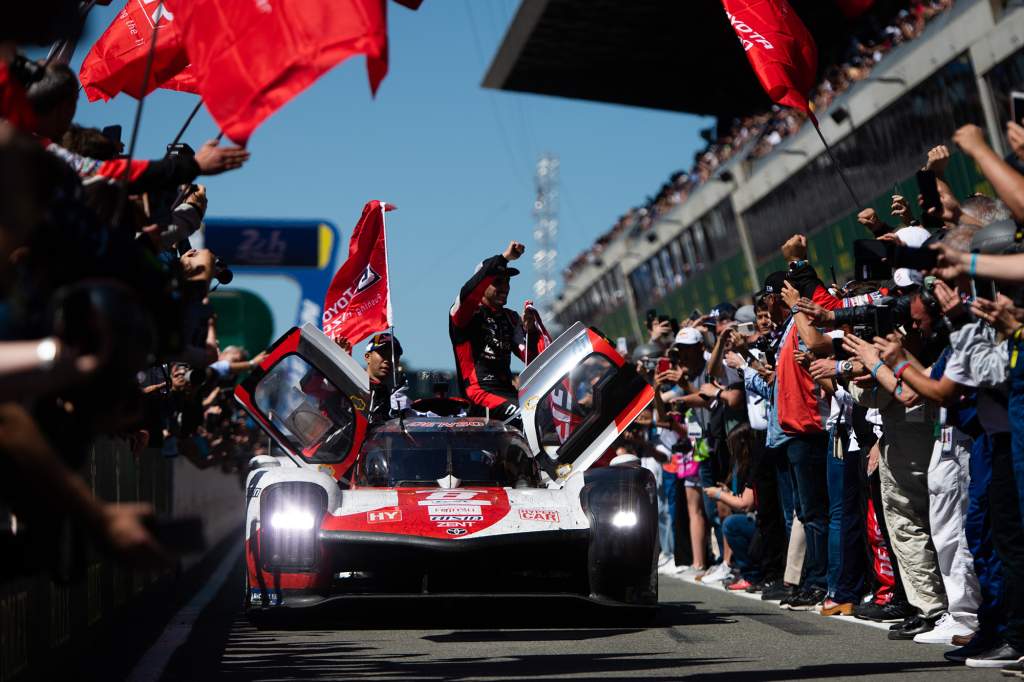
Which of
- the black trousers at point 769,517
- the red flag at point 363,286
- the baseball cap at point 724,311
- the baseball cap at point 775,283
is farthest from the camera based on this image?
the baseball cap at point 724,311

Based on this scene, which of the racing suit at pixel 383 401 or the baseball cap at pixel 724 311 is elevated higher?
the baseball cap at pixel 724 311

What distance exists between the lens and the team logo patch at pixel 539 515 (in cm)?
906

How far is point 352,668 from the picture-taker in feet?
24.6

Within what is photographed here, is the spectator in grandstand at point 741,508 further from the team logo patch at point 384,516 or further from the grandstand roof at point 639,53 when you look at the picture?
the grandstand roof at point 639,53

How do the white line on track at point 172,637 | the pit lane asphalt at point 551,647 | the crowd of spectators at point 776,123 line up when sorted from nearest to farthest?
the pit lane asphalt at point 551,647 → the white line on track at point 172,637 → the crowd of spectators at point 776,123

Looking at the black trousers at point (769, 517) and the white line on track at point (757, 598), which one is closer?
the white line on track at point (757, 598)

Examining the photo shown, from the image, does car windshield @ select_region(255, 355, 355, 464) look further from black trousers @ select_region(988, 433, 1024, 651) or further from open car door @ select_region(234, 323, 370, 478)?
black trousers @ select_region(988, 433, 1024, 651)

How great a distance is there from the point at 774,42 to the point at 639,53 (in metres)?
41.5

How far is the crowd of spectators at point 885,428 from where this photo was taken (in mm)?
6738

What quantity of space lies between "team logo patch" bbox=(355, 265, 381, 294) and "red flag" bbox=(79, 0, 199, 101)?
3.33 meters

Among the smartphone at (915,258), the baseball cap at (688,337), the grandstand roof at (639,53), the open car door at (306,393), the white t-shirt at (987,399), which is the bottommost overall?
the white t-shirt at (987,399)

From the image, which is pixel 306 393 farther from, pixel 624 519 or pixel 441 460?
pixel 624 519

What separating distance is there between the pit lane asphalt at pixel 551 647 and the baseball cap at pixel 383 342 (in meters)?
2.30

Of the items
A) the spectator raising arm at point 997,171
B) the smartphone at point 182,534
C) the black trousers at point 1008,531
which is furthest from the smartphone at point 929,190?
the smartphone at point 182,534
